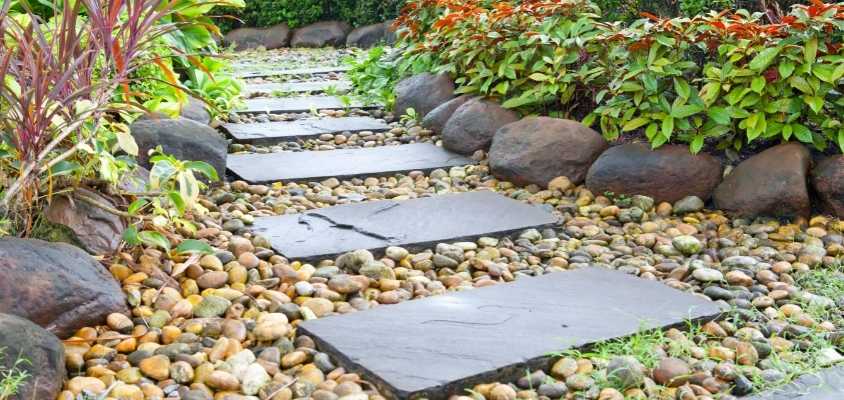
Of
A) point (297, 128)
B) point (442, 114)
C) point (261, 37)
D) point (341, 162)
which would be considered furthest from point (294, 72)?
point (261, 37)

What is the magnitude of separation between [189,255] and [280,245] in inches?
13.3

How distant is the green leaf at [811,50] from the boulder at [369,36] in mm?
7103

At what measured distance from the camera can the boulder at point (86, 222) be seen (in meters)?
2.55

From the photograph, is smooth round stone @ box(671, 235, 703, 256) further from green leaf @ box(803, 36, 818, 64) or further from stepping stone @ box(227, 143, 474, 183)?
stepping stone @ box(227, 143, 474, 183)

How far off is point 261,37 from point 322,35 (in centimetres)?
81

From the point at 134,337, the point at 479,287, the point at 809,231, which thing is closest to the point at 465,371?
the point at 479,287

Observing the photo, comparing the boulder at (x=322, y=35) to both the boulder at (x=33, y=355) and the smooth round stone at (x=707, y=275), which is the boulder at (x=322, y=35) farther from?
the boulder at (x=33, y=355)

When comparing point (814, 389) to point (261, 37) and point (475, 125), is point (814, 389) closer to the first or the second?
point (475, 125)

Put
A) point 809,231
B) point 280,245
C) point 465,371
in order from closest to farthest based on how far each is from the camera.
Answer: point 465,371
point 280,245
point 809,231

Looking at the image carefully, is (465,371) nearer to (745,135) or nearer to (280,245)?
(280,245)

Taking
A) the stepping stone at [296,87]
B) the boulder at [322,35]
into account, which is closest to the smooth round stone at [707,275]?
the stepping stone at [296,87]

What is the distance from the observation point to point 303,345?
88.5 inches

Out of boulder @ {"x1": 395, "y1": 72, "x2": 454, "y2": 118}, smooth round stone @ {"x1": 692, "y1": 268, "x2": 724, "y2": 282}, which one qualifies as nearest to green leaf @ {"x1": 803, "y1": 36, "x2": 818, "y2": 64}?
smooth round stone @ {"x1": 692, "y1": 268, "x2": 724, "y2": 282}

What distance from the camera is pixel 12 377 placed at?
5.96 feet
